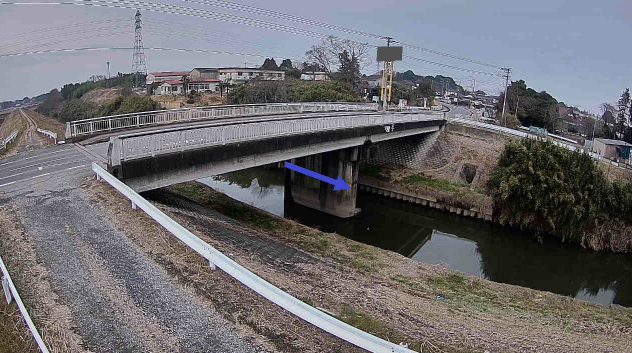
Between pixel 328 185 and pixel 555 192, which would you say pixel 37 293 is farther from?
pixel 555 192

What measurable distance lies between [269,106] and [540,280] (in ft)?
68.3

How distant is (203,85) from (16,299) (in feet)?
255

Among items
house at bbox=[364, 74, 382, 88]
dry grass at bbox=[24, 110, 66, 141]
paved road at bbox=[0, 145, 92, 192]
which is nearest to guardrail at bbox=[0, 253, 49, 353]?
paved road at bbox=[0, 145, 92, 192]

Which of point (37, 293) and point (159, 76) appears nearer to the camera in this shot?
point (37, 293)

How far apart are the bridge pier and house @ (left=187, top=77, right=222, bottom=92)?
54901mm

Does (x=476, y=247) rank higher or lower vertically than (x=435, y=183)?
lower

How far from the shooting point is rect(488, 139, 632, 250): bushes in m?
23.7

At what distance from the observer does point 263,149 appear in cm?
1883

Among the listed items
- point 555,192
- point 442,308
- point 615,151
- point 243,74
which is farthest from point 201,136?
point 243,74

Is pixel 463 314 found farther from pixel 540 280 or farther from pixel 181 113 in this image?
pixel 181 113

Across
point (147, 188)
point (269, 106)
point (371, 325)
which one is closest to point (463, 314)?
point (371, 325)

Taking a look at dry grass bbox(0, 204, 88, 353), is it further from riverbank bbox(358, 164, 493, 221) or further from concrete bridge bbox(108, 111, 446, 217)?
riverbank bbox(358, 164, 493, 221)

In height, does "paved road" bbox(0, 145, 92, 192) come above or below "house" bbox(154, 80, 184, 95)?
below
